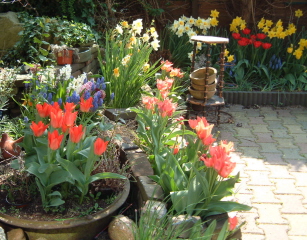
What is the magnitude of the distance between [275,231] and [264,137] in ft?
6.80

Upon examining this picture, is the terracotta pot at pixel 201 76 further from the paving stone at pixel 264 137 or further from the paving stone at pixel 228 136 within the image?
the paving stone at pixel 264 137

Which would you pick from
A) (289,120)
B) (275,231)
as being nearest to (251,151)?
(289,120)

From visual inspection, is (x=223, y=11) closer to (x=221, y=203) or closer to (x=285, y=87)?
(x=285, y=87)

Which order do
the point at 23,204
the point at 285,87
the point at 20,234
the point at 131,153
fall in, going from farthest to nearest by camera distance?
1. the point at 285,87
2. the point at 131,153
3. the point at 23,204
4. the point at 20,234

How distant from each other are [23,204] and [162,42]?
4566mm

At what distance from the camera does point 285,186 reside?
390 centimetres

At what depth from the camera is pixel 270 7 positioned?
7656mm

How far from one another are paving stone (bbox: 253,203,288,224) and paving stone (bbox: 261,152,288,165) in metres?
0.90

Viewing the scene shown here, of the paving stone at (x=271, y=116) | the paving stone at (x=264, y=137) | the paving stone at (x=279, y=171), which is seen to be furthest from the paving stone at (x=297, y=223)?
the paving stone at (x=271, y=116)

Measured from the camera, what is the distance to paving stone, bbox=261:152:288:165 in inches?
173

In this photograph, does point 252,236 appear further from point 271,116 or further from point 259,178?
point 271,116

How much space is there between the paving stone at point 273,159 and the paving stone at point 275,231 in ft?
4.00

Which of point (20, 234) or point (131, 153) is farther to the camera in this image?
point (131, 153)

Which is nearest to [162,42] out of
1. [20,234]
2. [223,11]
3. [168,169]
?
[223,11]
